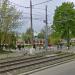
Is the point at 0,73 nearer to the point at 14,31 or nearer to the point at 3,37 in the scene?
the point at 3,37

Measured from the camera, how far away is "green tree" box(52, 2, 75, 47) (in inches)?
3552

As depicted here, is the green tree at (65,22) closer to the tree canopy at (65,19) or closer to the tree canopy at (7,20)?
the tree canopy at (65,19)

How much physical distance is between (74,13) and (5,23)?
4283 centimetres

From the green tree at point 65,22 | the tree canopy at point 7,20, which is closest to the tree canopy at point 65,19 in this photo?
the green tree at point 65,22

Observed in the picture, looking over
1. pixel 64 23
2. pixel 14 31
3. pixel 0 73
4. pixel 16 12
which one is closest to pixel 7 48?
pixel 14 31

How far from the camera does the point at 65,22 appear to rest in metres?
89.8

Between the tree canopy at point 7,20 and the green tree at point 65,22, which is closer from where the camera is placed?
the tree canopy at point 7,20

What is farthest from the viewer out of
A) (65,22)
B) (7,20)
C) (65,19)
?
(65,19)

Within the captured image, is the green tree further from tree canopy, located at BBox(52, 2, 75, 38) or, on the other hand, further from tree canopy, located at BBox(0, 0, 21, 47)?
tree canopy, located at BBox(0, 0, 21, 47)

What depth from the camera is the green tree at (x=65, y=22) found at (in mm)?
90213

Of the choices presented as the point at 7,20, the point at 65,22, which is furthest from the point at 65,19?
the point at 7,20

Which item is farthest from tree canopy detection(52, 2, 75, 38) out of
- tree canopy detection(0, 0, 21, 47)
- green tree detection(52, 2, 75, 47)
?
tree canopy detection(0, 0, 21, 47)

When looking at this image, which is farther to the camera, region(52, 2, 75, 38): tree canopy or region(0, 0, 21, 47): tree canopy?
region(52, 2, 75, 38): tree canopy

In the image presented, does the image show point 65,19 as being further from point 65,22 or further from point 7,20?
point 7,20
